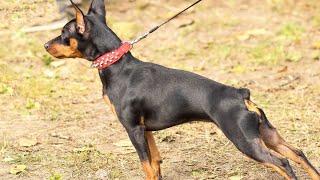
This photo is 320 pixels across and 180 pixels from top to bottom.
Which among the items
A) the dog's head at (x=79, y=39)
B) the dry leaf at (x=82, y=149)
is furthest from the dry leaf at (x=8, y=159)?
the dog's head at (x=79, y=39)

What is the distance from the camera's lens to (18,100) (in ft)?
23.8

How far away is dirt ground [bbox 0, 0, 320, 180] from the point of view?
5.62 meters

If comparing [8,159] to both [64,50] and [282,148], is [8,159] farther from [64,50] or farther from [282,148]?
[282,148]

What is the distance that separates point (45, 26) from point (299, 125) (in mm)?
4046

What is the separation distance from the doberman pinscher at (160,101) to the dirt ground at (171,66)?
60cm

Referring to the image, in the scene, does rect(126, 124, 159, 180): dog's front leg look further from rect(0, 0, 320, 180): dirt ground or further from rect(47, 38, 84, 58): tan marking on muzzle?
rect(47, 38, 84, 58): tan marking on muzzle

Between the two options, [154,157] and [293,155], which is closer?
[293,155]

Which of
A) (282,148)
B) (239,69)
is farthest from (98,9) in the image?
(239,69)

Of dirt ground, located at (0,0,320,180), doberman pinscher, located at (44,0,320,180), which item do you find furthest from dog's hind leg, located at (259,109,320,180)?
dirt ground, located at (0,0,320,180)

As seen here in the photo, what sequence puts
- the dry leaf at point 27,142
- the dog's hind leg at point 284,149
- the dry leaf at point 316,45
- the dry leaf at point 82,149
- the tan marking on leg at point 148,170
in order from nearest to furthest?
1. the dog's hind leg at point 284,149
2. the tan marking on leg at point 148,170
3. the dry leaf at point 82,149
4. the dry leaf at point 27,142
5. the dry leaf at point 316,45

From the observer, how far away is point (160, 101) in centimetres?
478

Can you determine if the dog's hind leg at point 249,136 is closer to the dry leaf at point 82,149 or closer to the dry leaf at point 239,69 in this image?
the dry leaf at point 82,149

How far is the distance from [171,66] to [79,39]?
360 cm

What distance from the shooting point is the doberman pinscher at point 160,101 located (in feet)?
14.7
